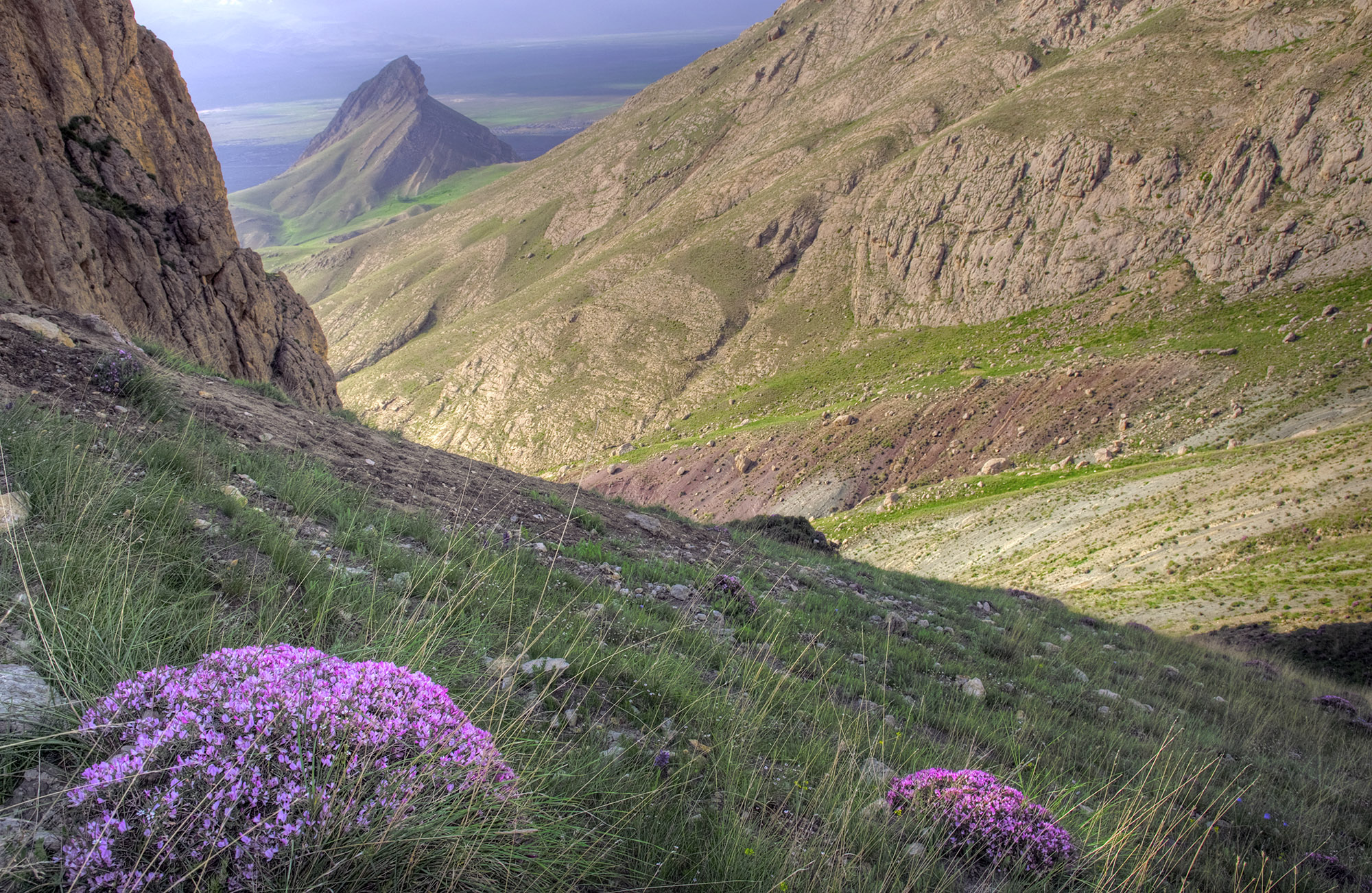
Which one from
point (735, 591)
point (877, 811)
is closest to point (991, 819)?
point (877, 811)

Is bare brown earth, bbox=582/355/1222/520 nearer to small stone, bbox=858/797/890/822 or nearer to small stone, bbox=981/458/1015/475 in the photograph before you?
small stone, bbox=981/458/1015/475

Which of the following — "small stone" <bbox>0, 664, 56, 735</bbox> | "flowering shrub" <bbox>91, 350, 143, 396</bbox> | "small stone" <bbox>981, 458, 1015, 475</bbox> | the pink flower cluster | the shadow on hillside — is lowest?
"small stone" <bbox>981, 458, 1015, 475</bbox>

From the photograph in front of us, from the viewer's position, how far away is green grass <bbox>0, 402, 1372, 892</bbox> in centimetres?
213

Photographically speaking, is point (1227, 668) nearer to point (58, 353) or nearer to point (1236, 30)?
point (58, 353)

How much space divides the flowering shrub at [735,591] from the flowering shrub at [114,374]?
594 centimetres

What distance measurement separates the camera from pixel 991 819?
9.40ft

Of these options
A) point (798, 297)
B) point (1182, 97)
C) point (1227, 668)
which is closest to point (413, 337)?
point (798, 297)

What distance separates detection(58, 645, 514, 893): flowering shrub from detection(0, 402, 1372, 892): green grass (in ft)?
0.39

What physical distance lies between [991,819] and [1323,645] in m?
15.5

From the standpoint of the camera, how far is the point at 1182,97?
52.4 metres

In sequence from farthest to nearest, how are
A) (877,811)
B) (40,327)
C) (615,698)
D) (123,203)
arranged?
1. (123,203)
2. (40,327)
3. (615,698)
4. (877,811)

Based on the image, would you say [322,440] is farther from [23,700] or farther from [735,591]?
[23,700]

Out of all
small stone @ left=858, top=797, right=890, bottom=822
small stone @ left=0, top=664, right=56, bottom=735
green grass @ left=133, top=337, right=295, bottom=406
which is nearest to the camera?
small stone @ left=0, top=664, right=56, bottom=735

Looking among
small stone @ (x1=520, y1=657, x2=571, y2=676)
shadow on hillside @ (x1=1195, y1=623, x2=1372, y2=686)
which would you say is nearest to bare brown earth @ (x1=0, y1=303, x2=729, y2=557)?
small stone @ (x1=520, y1=657, x2=571, y2=676)
